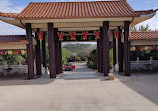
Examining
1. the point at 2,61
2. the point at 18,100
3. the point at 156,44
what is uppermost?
the point at 156,44

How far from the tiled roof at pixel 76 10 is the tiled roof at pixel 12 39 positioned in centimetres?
190

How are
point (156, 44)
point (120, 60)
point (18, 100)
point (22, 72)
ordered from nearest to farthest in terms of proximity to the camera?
point (18, 100), point (156, 44), point (120, 60), point (22, 72)

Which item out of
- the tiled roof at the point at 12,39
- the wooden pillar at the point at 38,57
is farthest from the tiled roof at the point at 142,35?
the tiled roof at the point at 12,39

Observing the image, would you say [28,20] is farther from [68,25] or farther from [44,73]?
[44,73]

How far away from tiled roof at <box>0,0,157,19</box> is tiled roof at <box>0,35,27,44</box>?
1902mm

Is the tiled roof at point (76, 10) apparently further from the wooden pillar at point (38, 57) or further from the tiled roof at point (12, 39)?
the wooden pillar at point (38, 57)

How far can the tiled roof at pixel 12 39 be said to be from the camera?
1047 cm

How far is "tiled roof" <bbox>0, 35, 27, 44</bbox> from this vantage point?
34.3ft

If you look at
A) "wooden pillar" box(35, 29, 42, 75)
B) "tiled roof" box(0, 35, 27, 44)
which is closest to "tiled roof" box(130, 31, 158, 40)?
"wooden pillar" box(35, 29, 42, 75)

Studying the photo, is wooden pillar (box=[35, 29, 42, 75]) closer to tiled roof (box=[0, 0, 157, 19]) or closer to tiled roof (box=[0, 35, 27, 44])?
tiled roof (box=[0, 35, 27, 44])

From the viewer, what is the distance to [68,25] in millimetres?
11828

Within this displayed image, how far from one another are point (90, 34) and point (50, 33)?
589cm

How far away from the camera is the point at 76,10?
462 inches

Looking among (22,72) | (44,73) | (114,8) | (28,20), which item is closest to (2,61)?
(22,72)
